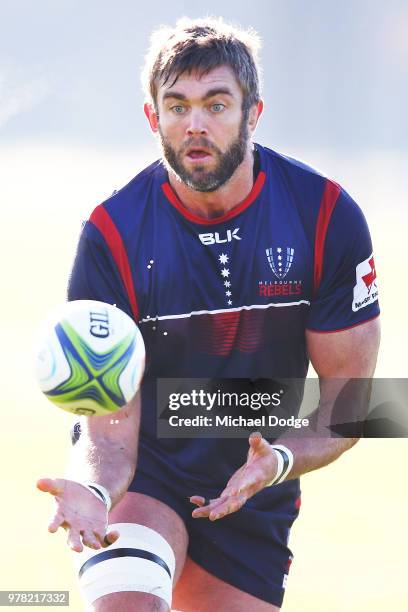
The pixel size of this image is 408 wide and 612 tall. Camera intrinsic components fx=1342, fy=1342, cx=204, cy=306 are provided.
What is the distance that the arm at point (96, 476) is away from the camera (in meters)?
6.12

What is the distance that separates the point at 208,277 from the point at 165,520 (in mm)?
1341

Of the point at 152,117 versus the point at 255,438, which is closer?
the point at 255,438

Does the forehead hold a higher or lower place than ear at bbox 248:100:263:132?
higher

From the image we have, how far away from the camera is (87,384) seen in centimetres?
638

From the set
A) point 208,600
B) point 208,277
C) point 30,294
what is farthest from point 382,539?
point 30,294

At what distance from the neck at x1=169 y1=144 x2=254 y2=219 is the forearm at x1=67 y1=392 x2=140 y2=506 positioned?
1136mm

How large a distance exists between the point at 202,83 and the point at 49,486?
2.40 meters

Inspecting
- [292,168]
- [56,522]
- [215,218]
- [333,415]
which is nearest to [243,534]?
[333,415]

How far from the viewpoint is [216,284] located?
7379mm

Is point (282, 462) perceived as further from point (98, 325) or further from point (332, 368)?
point (98, 325)

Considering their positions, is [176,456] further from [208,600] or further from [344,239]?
[344,239]

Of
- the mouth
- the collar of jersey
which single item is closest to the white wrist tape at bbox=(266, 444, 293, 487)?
the collar of jersey

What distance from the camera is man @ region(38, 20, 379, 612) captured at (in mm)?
7203

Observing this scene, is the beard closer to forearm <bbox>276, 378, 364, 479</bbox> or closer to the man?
the man
